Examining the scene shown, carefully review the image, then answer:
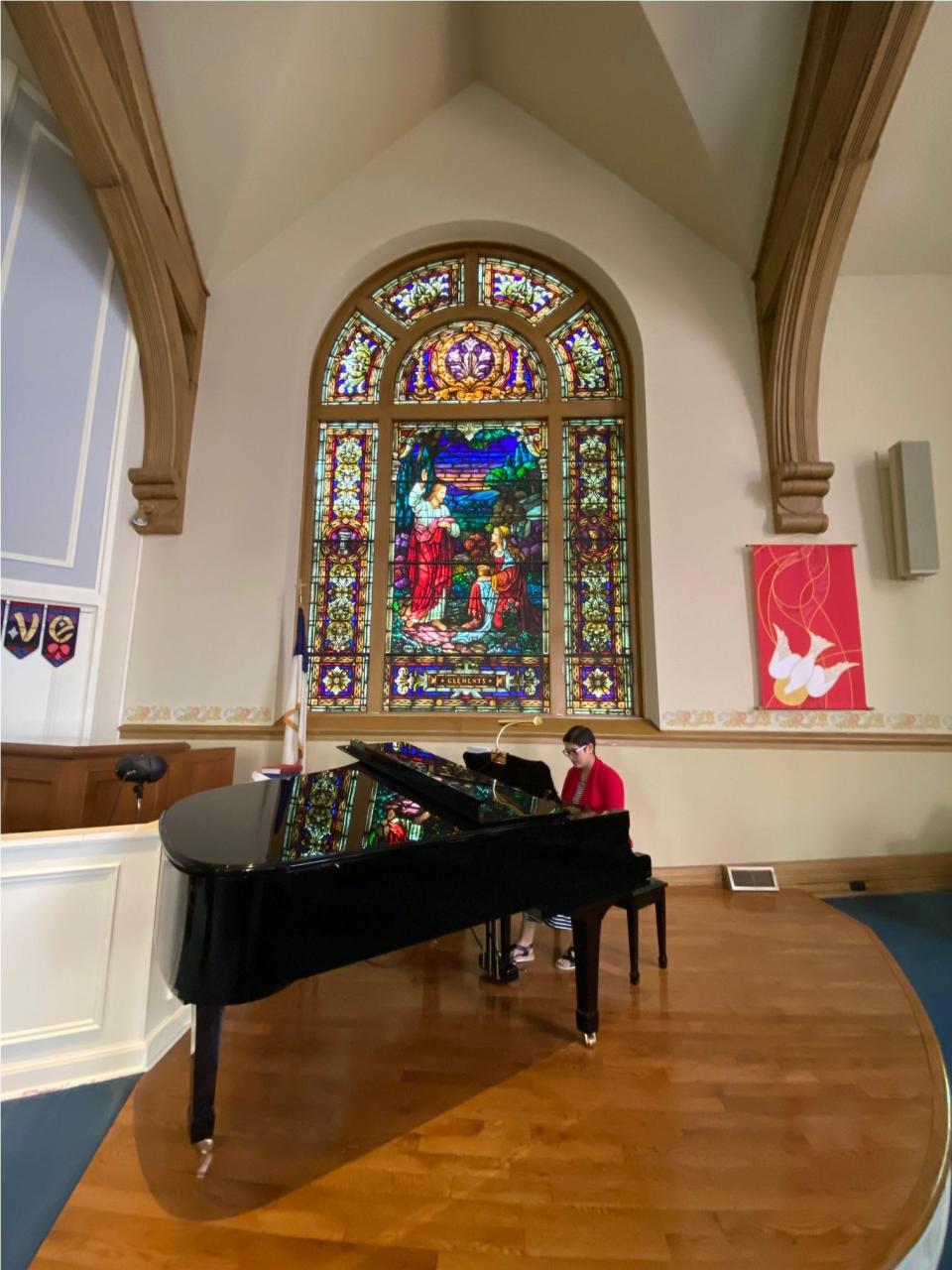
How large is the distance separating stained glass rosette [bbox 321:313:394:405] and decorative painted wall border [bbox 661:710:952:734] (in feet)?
12.4

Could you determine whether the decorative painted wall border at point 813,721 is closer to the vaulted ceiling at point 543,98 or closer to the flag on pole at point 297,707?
the flag on pole at point 297,707

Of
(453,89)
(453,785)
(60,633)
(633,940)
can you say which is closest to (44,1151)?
(453,785)

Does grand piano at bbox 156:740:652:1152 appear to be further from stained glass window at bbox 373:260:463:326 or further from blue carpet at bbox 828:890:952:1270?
stained glass window at bbox 373:260:463:326

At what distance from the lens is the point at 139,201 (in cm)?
364

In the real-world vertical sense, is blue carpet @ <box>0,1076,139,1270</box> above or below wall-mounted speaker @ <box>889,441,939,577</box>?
below

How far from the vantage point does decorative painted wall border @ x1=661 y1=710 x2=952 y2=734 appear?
409cm

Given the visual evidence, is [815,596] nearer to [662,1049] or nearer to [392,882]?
[662,1049]

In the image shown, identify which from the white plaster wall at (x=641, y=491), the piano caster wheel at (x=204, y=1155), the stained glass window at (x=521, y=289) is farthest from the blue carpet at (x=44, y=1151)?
the stained glass window at (x=521, y=289)

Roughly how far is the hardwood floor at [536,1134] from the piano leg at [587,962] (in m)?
0.10

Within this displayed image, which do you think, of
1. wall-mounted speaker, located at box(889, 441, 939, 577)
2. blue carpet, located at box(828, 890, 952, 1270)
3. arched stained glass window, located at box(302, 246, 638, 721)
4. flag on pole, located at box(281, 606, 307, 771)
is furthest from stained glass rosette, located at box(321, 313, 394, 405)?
blue carpet, located at box(828, 890, 952, 1270)

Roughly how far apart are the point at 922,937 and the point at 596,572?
3.09 meters

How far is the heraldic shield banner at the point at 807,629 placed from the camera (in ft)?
13.5

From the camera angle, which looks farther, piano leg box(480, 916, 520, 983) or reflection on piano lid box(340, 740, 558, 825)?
piano leg box(480, 916, 520, 983)

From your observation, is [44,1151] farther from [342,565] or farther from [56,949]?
[342,565]
